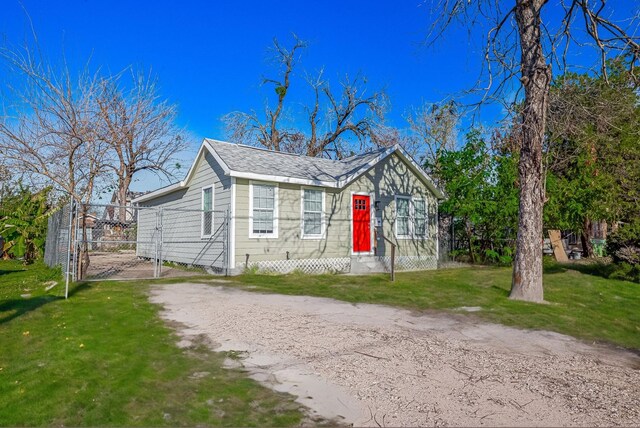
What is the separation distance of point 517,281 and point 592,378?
5.20 meters

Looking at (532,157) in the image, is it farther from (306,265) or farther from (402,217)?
(402,217)

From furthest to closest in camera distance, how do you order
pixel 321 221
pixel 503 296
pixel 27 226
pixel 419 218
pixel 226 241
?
pixel 419 218 → pixel 27 226 → pixel 321 221 → pixel 226 241 → pixel 503 296

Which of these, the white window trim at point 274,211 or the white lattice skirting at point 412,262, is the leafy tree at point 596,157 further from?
the white window trim at point 274,211

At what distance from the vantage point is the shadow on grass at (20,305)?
6.90 metres

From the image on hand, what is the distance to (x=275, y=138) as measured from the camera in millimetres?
33719

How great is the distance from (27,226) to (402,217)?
14.3 metres

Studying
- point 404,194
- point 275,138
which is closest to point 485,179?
point 404,194

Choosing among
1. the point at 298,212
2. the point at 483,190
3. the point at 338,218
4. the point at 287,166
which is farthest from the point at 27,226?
the point at 483,190

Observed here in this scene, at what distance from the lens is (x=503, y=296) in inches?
370

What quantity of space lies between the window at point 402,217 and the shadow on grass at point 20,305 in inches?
433

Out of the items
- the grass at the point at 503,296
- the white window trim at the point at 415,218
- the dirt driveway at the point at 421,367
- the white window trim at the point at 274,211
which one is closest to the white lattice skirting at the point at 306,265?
the grass at the point at 503,296

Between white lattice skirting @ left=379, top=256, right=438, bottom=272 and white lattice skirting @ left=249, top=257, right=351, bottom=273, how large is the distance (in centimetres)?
A: 157

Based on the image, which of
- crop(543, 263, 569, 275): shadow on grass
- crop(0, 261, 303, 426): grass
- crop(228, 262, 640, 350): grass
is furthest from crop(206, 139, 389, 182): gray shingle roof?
crop(543, 263, 569, 275): shadow on grass

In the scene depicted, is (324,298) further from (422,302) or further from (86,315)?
→ (86,315)
